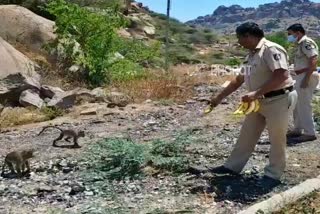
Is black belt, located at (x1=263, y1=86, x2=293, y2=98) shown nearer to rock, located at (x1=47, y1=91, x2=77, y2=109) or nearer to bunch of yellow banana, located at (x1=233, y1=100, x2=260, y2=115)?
bunch of yellow banana, located at (x1=233, y1=100, x2=260, y2=115)

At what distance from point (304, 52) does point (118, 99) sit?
15.9 ft

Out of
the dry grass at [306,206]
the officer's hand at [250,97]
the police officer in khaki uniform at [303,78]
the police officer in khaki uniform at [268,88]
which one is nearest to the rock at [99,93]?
the police officer in khaki uniform at [303,78]

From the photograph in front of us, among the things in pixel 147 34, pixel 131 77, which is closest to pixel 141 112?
pixel 131 77

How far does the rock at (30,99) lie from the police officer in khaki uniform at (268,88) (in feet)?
19.3

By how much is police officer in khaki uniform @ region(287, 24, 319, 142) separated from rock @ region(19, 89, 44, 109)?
497cm

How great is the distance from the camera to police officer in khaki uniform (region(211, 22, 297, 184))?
18.8 ft

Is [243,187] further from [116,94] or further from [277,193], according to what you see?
[116,94]

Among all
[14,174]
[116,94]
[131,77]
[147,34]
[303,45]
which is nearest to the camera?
[14,174]

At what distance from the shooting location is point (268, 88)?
5.71 meters

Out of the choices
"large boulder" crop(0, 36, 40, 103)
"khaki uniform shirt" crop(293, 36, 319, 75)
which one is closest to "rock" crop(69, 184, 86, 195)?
"khaki uniform shirt" crop(293, 36, 319, 75)

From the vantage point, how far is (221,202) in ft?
18.6

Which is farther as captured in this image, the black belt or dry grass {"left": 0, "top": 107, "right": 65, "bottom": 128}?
dry grass {"left": 0, "top": 107, "right": 65, "bottom": 128}

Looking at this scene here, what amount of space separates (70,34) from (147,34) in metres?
21.6

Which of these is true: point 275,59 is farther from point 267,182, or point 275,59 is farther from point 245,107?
point 267,182
